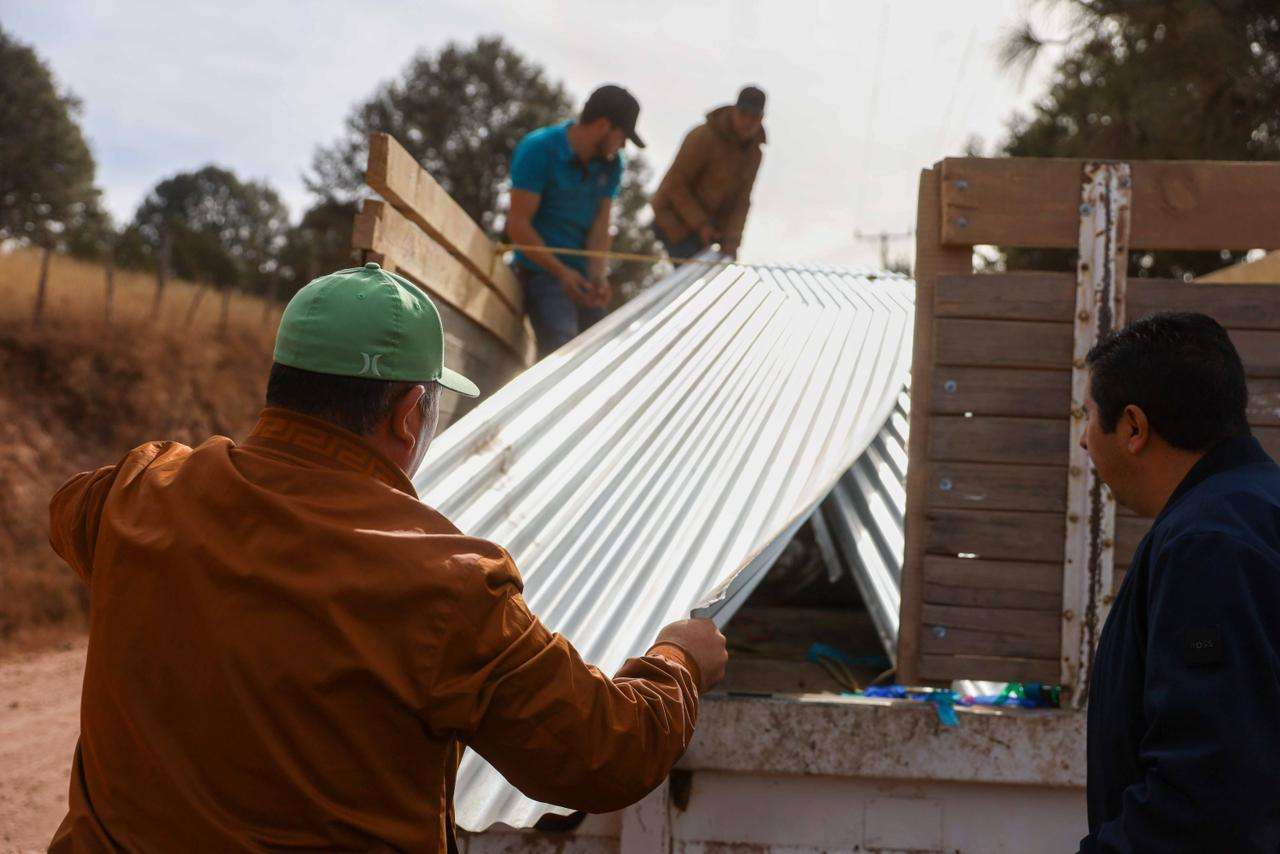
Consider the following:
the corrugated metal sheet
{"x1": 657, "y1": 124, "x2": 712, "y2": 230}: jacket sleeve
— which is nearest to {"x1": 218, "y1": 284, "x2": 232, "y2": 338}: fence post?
{"x1": 657, "y1": 124, "x2": 712, "y2": 230}: jacket sleeve

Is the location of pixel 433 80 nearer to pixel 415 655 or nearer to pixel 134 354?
pixel 134 354

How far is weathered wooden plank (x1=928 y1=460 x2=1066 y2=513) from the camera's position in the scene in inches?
109

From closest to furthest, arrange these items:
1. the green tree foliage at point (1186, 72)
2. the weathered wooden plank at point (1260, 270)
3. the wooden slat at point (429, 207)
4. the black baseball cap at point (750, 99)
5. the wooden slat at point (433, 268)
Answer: the wooden slat at point (433, 268)
the wooden slat at point (429, 207)
the weathered wooden plank at point (1260, 270)
the black baseball cap at point (750, 99)
the green tree foliage at point (1186, 72)

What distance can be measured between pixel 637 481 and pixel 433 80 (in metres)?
23.1

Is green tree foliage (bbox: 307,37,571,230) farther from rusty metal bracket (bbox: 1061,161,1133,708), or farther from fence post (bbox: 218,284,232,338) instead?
rusty metal bracket (bbox: 1061,161,1133,708)

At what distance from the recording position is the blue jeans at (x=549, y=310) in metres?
5.66

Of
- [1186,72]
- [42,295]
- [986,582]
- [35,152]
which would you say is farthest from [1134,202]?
[35,152]

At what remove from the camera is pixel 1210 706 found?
1.48m

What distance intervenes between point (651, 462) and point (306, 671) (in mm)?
2276

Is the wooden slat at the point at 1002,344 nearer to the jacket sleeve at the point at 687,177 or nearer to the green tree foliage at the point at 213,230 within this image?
the jacket sleeve at the point at 687,177

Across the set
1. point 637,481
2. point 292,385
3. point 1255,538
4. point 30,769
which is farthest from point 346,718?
point 30,769

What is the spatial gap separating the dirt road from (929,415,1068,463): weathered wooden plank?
4.79 metres

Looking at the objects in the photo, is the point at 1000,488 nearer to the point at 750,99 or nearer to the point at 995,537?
the point at 995,537

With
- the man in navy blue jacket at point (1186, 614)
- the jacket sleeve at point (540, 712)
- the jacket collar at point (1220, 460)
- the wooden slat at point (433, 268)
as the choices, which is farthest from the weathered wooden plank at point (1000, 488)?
the wooden slat at point (433, 268)
